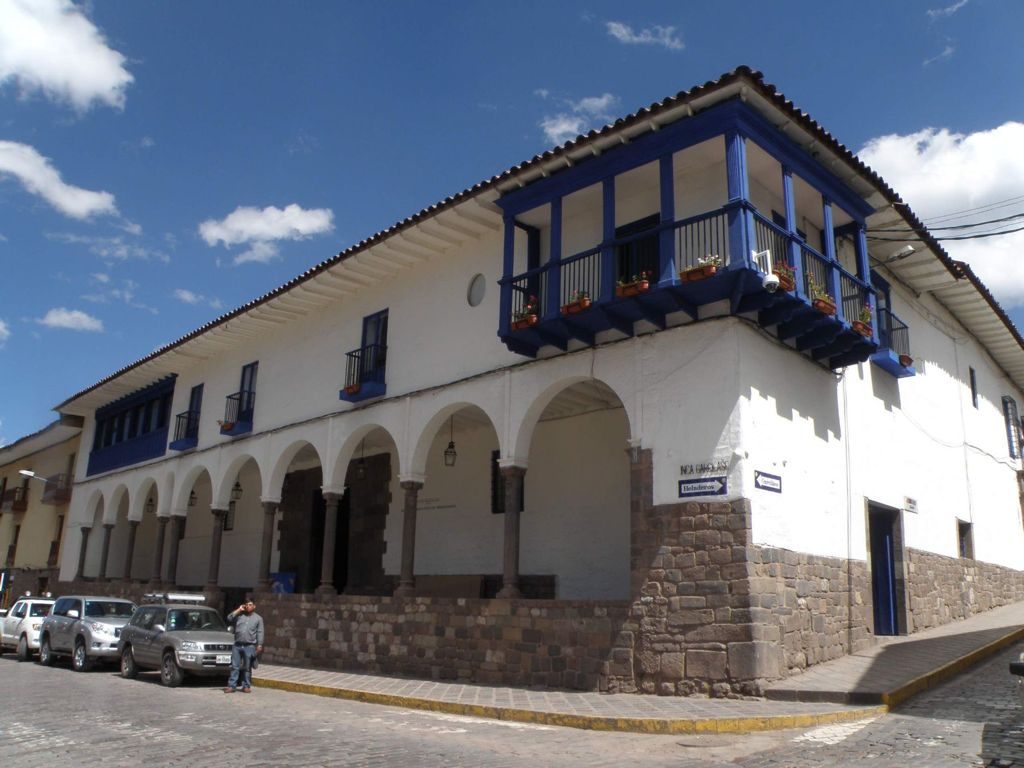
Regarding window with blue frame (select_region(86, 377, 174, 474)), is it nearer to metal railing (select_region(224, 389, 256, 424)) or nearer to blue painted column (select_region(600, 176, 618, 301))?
metal railing (select_region(224, 389, 256, 424))

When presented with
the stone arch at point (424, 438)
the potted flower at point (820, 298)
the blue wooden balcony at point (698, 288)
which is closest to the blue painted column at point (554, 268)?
the blue wooden balcony at point (698, 288)

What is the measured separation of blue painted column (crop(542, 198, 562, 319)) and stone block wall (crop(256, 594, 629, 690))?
4.15 meters

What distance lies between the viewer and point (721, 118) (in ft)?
36.8

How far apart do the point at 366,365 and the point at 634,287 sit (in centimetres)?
745

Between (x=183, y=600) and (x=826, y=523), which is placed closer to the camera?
(x=826, y=523)

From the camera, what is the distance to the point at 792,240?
37.8ft

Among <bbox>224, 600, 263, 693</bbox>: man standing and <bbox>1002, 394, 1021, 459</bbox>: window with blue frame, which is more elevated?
<bbox>1002, 394, 1021, 459</bbox>: window with blue frame

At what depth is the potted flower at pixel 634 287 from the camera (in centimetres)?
1120

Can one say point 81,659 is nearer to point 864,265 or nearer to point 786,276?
point 786,276

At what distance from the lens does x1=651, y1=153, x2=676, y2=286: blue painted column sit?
11.2 metres

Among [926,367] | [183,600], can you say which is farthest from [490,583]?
[926,367]

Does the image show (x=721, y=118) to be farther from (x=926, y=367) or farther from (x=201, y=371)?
(x=201, y=371)

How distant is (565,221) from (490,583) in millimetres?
7069

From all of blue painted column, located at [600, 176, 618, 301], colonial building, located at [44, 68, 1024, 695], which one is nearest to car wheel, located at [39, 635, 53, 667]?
colonial building, located at [44, 68, 1024, 695]
